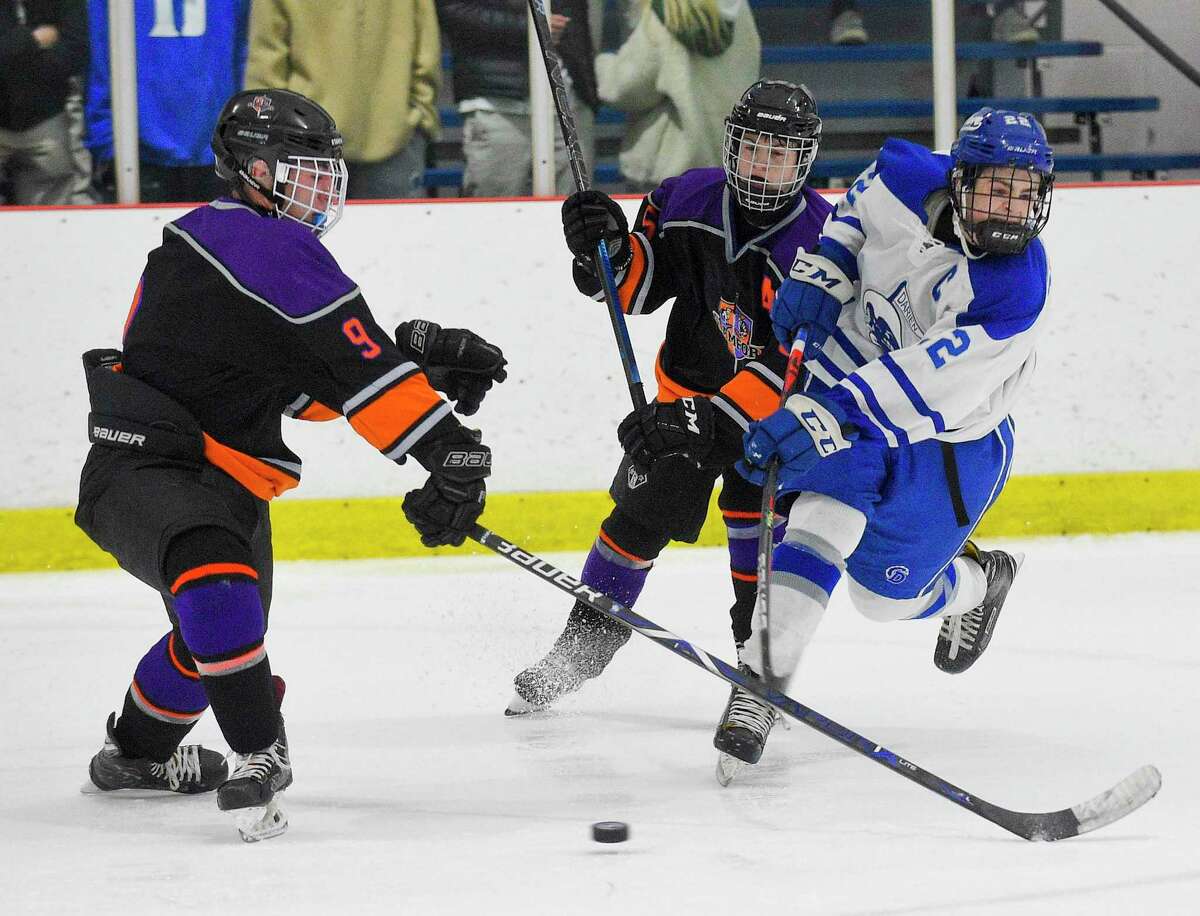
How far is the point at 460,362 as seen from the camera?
91.4 inches

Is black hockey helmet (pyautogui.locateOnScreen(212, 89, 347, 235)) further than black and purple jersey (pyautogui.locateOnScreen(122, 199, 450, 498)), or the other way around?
black hockey helmet (pyautogui.locateOnScreen(212, 89, 347, 235))

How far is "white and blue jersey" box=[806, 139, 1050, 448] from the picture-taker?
2.18 metres

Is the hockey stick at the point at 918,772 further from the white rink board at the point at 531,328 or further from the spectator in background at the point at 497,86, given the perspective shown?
the spectator in background at the point at 497,86

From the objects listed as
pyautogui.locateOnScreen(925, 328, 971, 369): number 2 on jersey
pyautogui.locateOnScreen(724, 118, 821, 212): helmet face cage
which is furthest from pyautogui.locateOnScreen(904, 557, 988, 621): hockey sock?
pyautogui.locateOnScreen(724, 118, 821, 212): helmet face cage

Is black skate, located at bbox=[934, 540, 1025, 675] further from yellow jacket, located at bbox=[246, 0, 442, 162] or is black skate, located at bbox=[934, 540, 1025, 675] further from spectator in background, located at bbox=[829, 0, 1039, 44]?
spectator in background, located at bbox=[829, 0, 1039, 44]

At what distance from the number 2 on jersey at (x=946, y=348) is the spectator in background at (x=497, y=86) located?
2.45 metres

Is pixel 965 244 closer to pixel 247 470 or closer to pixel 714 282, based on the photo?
pixel 714 282

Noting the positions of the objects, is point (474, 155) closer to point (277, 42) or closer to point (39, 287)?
point (277, 42)

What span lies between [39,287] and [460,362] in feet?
7.38

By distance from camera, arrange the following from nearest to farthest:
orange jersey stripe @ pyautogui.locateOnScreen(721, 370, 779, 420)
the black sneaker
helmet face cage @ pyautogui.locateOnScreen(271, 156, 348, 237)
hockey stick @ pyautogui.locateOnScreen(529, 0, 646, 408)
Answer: the black sneaker < helmet face cage @ pyautogui.locateOnScreen(271, 156, 348, 237) < orange jersey stripe @ pyautogui.locateOnScreen(721, 370, 779, 420) < hockey stick @ pyautogui.locateOnScreen(529, 0, 646, 408)

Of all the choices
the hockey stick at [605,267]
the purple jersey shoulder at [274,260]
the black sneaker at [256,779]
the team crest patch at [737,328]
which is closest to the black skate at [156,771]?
the black sneaker at [256,779]

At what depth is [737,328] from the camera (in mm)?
2695

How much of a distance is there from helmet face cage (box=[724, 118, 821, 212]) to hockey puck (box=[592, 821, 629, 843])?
108 centimetres

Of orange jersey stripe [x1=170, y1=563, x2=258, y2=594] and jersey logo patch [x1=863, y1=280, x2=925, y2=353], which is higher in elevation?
jersey logo patch [x1=863, y1=280, x2=925, y2=353]
